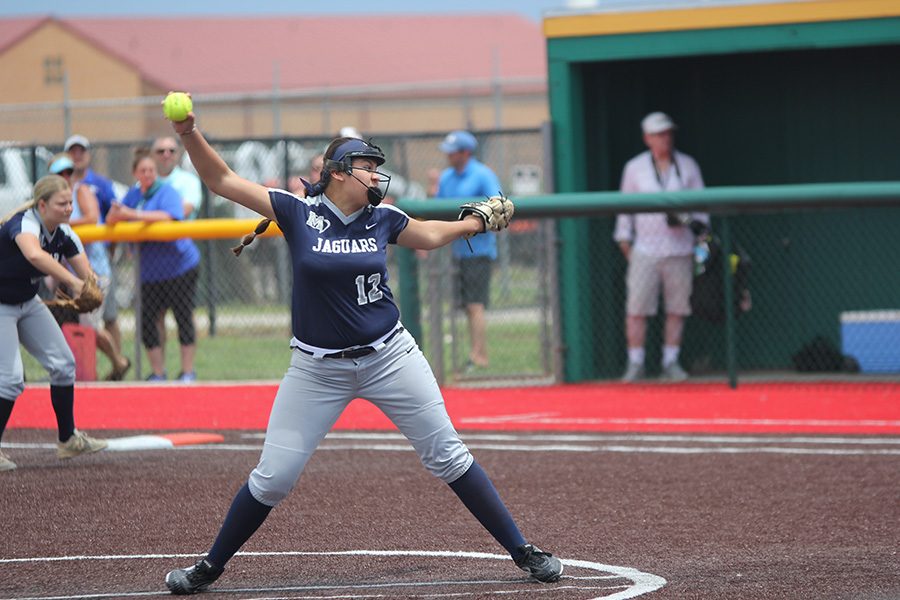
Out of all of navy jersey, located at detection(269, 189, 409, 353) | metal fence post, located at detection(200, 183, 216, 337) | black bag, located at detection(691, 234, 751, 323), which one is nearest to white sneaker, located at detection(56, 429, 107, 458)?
navy jersey, located at detection(269, 189, 409, 353)

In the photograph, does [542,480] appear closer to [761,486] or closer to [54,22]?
[761,486]

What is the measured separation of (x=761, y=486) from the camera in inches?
343

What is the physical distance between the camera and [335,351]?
616 centimetres

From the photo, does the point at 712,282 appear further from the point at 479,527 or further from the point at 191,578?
the point at 191,578

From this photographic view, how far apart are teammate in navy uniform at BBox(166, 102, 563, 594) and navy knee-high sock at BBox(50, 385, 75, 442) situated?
10.9ft

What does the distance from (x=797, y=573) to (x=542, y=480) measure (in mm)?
2785

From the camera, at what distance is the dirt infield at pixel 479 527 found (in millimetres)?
6273

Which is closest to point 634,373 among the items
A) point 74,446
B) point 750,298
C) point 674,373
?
point 674,373

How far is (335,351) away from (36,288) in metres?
3.77

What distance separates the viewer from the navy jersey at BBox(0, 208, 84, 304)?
9055 millimetres

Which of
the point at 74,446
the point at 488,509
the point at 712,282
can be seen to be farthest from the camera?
the point at 712,282

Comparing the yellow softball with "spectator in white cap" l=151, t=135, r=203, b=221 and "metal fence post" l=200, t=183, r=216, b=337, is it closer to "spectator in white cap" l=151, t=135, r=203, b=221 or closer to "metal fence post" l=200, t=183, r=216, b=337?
Answer: "spectator in white cap" l=151, t=135, r=203, b=221

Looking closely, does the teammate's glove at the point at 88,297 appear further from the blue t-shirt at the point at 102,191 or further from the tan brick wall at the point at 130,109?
the tan brick wall at the point at 130,109

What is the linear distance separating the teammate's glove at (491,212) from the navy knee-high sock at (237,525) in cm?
146
